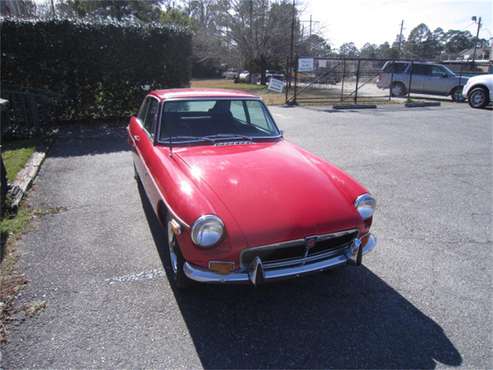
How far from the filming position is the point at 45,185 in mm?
5598

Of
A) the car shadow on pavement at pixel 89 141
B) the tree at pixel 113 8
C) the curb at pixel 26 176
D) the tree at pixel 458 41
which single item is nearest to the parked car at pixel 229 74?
the tree at pixel 113 8

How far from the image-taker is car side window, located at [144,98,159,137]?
4203 millimetres

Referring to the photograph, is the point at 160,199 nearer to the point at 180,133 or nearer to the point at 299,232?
the point at 180,133

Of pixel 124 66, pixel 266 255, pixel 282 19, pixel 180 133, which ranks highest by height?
pixel 282 19

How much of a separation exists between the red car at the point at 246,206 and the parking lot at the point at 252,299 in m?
0.40

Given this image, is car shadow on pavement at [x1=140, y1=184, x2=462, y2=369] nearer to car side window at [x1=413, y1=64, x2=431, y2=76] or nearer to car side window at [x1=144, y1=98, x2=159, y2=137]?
car side window at [x1=144, y1=98, x2=159, y2=137]

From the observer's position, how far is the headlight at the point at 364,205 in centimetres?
302

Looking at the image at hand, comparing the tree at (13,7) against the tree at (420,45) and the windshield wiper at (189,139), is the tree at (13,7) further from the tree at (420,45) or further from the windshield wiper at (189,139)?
the tree at (420,45)

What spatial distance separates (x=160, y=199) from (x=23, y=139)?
273 inches

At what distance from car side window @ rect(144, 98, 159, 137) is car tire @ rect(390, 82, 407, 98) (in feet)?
58.6

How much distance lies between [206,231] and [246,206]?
0.38m

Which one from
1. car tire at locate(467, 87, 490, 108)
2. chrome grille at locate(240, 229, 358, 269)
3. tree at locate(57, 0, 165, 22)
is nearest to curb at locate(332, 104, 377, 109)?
car tire at locate(467, 87, 490, 108)

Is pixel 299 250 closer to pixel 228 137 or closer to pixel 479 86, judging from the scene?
pixel 228 137

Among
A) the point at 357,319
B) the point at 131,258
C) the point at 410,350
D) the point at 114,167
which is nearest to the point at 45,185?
the point at 114,167
